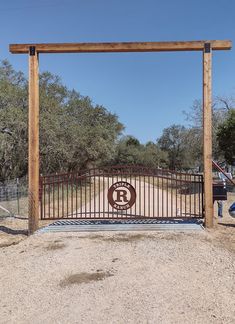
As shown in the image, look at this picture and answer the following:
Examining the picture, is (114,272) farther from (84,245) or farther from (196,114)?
(196,114)

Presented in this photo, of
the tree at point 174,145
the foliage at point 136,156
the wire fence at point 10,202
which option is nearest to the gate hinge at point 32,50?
the wire fence at point 10,202

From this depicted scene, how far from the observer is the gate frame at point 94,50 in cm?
973

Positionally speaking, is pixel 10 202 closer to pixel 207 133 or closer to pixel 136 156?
pixel 207 133

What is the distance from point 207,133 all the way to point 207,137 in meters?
0.11

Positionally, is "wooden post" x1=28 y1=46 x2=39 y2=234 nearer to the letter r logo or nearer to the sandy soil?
the sandy soil

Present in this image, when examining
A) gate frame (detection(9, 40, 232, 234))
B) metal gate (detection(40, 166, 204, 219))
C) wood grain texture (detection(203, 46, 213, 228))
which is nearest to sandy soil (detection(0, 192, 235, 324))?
wood grain texture (detection(203, 46, 213, 228))

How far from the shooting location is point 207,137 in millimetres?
9836

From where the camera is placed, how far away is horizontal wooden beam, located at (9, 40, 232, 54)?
9766mm

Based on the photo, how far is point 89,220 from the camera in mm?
11141

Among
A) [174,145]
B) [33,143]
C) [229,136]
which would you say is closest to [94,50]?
[33,143]

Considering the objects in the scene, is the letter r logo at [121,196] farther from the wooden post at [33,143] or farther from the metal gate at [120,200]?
the wooden post at [33,143]

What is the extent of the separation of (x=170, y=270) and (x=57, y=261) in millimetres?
2018

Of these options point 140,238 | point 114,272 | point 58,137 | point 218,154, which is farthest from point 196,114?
point 114,272

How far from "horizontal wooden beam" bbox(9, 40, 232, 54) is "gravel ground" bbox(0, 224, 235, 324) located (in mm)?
4722
